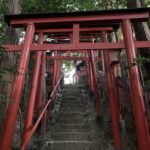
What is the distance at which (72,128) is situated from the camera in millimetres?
8617

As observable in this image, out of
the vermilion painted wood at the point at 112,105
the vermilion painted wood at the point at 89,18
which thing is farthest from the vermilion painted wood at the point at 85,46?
the vermilion painted wood at the point at 112,105

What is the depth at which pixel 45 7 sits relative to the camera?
9.93m

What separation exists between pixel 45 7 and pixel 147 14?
5.13 meters

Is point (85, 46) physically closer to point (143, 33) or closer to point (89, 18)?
point (89, 18)

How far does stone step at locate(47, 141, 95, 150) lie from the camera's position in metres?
7.12

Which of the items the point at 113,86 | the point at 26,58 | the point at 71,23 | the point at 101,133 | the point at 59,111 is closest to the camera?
the point at 26,58

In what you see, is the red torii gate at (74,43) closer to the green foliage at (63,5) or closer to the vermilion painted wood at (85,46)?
the vermilion painted wood at (85,46)

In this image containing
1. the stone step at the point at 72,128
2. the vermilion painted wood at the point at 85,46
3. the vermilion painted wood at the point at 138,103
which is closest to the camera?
the vermilion painted wood at the point at 138,103

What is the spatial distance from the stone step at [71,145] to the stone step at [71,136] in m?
0.61

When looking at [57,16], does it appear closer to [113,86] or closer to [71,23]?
[71,23]

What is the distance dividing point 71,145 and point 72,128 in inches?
57.3

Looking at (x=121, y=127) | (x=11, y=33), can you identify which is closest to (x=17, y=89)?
(x=11, y=33)

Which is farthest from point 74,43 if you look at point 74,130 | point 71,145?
point 74,130

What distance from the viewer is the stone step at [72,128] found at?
8484mm
